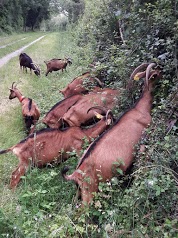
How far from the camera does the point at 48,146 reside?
4.83 metres

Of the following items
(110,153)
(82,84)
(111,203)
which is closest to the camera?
(111,203)

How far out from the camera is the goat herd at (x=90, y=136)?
3811mm

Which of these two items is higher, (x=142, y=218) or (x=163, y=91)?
(x=163, y=91)

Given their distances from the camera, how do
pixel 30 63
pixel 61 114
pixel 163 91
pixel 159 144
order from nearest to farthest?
pixel 159 144 → pixel 163 91 → pixel 61 114 → pixel 30 63

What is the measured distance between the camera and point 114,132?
417 cm

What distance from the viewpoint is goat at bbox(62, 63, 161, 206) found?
12.2 ft

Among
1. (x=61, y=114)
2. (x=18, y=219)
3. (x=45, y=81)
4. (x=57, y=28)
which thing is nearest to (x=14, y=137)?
(x=61, y=114)

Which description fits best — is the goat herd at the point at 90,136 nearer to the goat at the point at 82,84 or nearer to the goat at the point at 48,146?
the goat at the point at 48,146

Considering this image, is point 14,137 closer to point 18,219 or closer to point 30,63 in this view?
point 18,219

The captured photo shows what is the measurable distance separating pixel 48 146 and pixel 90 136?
2.18 ft

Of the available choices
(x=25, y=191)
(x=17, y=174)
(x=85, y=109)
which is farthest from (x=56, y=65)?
(x=25, y=191)

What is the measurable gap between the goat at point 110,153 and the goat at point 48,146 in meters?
0.57

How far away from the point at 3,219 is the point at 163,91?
9.07 ft

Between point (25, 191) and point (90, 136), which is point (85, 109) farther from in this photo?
point (25, 191)
